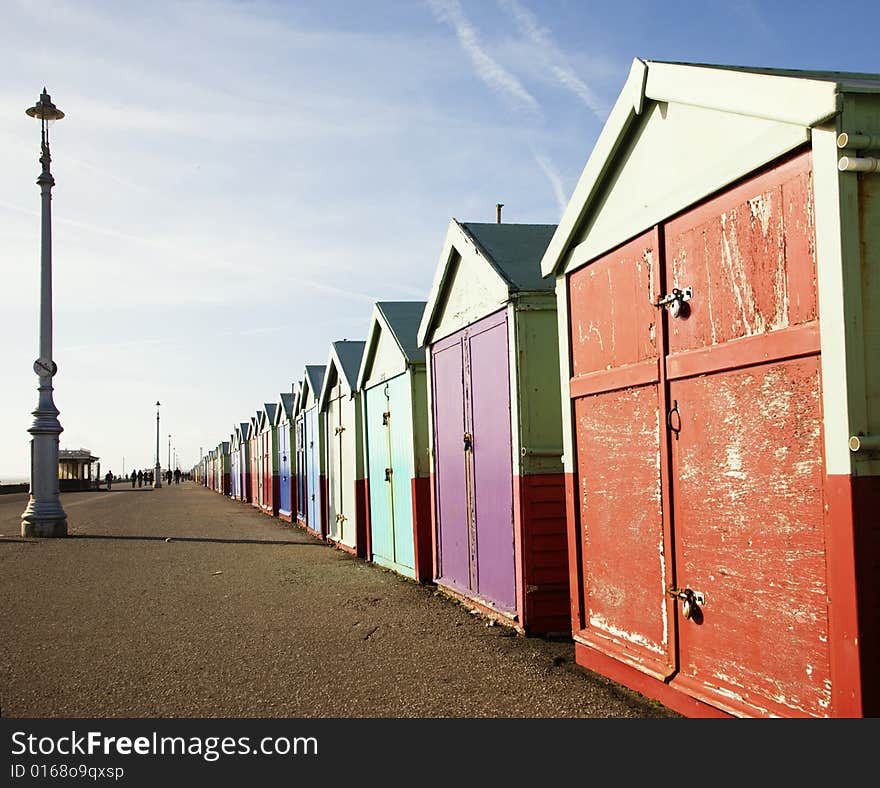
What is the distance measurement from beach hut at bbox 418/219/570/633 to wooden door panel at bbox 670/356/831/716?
2231mm

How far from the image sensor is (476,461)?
810cm

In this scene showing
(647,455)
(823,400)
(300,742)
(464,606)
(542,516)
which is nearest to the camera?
(823,400)

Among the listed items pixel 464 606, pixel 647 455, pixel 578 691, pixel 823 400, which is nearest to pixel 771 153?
pixel 823 400

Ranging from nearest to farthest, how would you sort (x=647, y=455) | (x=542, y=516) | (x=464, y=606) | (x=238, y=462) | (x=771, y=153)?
(x=771, y=153), (x=647, y=455), (x=542, y=516), (x=464, y=606), (x=238, y=462)

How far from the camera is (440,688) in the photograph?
5.45 meters

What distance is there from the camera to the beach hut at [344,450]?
539 inches

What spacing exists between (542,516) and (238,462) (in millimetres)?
38771

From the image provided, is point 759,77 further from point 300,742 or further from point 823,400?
point 300,742

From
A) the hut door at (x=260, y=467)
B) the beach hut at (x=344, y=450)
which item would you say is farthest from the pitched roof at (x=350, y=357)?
the hut door at (x=260, y=467)

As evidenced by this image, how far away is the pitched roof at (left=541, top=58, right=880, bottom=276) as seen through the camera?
3.69 m

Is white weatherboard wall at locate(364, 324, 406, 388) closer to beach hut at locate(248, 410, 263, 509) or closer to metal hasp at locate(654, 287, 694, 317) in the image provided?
metal hasp at locate(654, 287, 694, 317)

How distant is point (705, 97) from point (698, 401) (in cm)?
147

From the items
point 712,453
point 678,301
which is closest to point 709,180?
point 678,301

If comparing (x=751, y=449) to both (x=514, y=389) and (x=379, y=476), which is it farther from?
(x=379, y=476)
